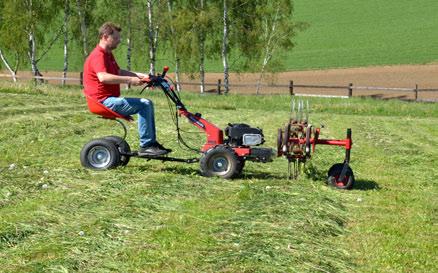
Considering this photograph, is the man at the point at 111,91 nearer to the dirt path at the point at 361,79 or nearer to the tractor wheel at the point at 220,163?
the tractor wheel at the point at 220,163

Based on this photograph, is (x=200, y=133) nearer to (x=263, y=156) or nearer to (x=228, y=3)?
(x=263, y=156)

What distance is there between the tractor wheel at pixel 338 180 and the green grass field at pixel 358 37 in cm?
3405

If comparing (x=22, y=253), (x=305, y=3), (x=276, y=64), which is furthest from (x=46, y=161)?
(x=305, y=3)

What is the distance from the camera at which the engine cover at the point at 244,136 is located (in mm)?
8672

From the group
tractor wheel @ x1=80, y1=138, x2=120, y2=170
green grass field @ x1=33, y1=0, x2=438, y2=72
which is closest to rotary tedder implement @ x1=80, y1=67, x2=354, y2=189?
tractor wheel @ x1=80, y1=138, x2=120, y2=170

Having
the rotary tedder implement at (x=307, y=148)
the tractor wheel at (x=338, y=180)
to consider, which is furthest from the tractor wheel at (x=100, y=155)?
the tractor wheel at (x=338, y=180)

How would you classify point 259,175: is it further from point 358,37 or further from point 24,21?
point 358,37

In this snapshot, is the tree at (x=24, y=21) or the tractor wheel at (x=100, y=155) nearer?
the tractor wheel at (x=100, y=155)

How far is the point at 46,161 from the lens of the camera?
9.58 m

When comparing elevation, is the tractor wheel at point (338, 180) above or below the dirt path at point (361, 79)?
below

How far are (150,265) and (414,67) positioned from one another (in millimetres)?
45705

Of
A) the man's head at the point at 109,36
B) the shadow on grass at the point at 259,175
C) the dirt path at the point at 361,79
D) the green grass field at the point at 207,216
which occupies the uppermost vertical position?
the dirt path at the point at 361,79

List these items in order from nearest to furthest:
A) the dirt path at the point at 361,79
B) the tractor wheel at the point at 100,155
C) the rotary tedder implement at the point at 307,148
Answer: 1. the rotary tedder implement at the point at 307,148
2. the tractor wheel at the point at 100,155
3. the dirt path at the point at 361,79

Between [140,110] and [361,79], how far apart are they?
37786 mm
